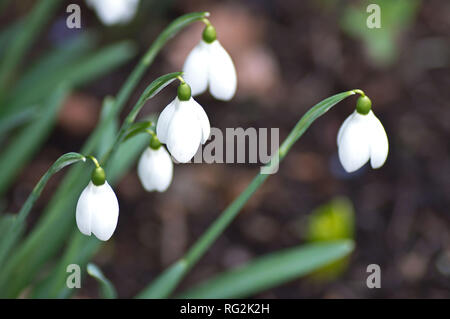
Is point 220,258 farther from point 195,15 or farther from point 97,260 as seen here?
point 195,15

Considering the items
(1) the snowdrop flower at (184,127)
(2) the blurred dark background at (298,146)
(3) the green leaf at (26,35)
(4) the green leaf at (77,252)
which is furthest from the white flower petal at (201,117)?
(2) the blurred dark background at (298,146)

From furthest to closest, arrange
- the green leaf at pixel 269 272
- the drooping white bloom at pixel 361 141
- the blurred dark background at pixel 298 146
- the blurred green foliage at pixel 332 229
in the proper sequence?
the blurred dark background at pixel 298 146, the blurred green foliage at pixel 332 229, the green leaf at pixel 269 272, the drooping white bloom at pixel 361 141

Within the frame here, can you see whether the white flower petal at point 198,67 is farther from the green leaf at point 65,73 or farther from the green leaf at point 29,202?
the green leaf at point 65,73

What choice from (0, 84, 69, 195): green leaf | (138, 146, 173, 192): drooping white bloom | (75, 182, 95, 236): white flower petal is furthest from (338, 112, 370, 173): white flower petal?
(0, 84, 69, 195): green leaf

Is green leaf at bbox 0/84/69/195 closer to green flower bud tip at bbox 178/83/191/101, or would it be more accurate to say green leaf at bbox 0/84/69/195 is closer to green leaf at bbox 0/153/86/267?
green leaf at bbox 0/153/86/267

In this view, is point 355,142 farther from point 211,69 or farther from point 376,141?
point 211,69

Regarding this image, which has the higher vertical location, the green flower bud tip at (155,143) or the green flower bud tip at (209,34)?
the green flower bud tip at (209,34)
